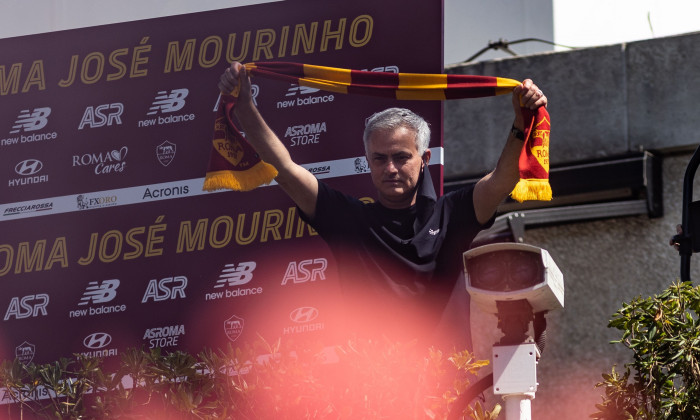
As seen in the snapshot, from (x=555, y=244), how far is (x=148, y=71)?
15.4 ft

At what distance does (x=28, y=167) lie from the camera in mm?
12797

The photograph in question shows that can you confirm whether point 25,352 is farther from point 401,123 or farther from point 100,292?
point 401,123

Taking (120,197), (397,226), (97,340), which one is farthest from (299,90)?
(97,340)

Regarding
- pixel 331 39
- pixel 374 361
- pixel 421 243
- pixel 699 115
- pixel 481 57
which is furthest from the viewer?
pixel 481 57

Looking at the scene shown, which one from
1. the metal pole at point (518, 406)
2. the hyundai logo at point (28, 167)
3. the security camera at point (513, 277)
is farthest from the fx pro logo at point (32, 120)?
the metal pole at point (518, 406)

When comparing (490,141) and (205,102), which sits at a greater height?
(205,102)

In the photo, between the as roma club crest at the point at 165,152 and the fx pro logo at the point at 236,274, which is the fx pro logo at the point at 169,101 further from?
the fx pro logo at the point at 236,274

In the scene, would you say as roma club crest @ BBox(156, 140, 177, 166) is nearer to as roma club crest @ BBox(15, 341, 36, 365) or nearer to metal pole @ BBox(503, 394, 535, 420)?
as roma club crest @ BBox(15, 341, 36, 365)

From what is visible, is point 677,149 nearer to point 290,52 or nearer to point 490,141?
point 490,141

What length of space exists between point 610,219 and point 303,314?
432 centimetres

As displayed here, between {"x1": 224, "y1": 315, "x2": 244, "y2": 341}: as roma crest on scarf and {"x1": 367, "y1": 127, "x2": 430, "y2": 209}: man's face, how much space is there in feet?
5.29

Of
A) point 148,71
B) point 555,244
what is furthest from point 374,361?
point 555,244

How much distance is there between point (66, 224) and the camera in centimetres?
1255

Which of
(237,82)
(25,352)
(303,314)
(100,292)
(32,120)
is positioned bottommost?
(25,352)
